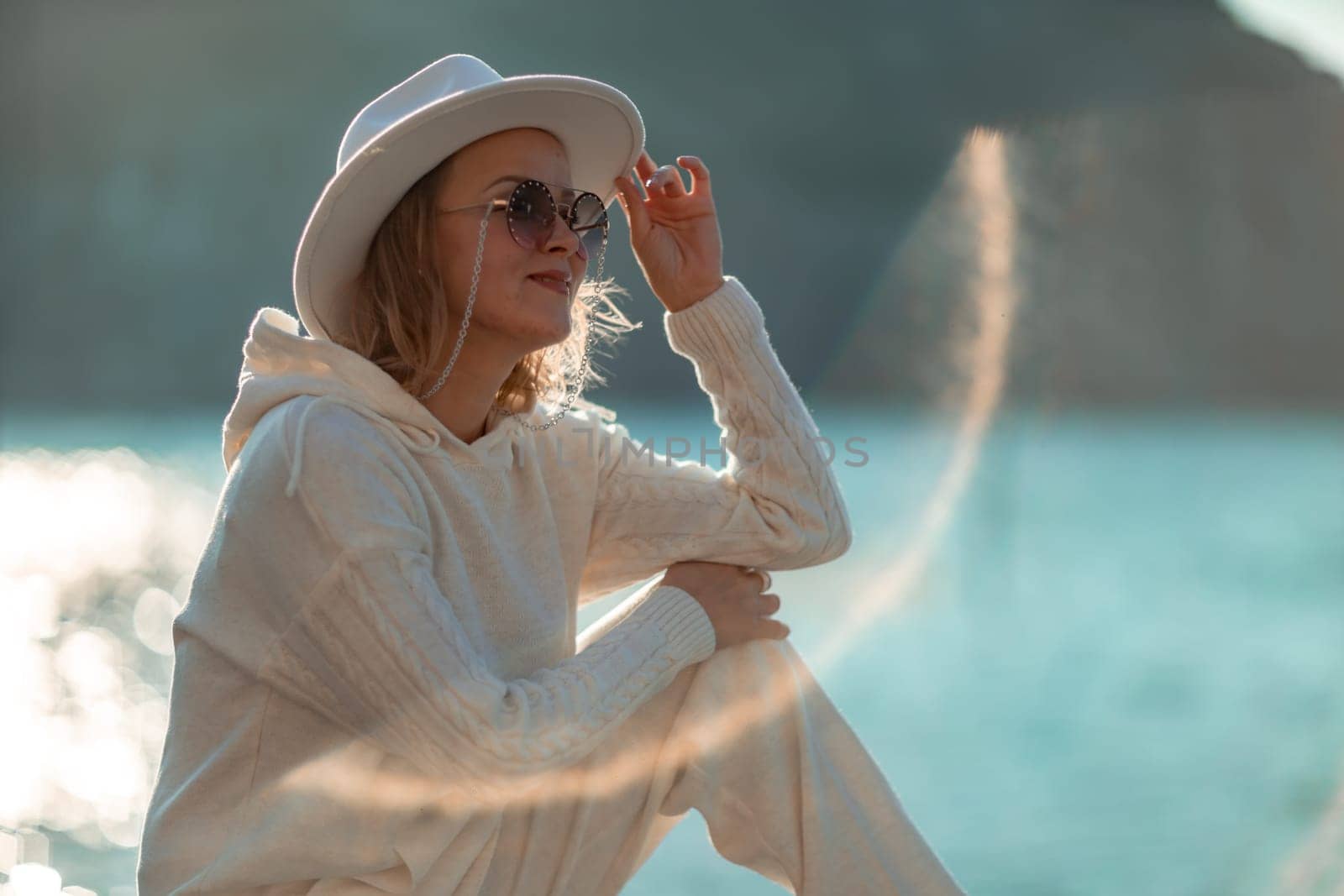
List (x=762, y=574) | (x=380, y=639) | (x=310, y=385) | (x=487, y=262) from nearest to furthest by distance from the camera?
(x=380, y=639) < (x=310, y=385) < (x=487, y=262) < (x=762, y=574)

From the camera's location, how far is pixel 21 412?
58.0 ft

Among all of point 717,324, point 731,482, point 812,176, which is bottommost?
point 731,482

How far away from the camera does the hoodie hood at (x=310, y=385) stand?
167 cm

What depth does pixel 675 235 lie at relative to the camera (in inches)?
84.7

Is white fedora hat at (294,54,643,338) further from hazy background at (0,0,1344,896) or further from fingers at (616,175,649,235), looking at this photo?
hazy background at (0,0,1344,896)

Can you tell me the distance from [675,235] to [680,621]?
658mm

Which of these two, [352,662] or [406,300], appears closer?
[352,662]

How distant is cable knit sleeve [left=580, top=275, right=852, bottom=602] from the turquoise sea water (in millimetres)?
1228

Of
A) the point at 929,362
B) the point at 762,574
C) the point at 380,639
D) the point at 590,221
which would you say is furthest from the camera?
the point at 929,362

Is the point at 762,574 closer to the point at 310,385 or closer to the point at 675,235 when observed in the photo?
the point at 675,235

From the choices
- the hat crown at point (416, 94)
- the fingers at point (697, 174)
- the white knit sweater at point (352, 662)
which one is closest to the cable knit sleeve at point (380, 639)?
the white knit sweater at point (352, 662)

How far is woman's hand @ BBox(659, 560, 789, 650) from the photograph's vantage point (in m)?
1.92

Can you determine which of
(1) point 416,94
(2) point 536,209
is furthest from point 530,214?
(1) point 416,94

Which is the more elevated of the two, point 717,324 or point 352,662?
point 717,324
